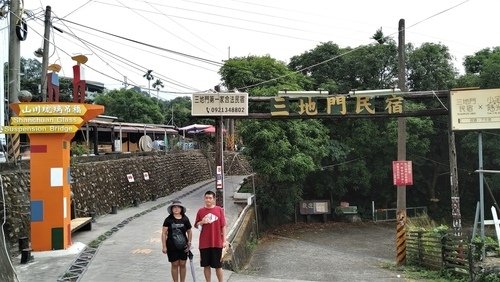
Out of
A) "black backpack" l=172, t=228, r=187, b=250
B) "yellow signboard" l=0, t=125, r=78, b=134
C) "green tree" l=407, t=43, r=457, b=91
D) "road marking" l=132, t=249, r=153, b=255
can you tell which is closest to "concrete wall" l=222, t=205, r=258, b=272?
"road marking" l=132, t=249, r=153, b=255

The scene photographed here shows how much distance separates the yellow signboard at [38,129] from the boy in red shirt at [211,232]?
3930 mm

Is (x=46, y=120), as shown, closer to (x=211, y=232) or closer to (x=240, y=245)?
(x=211, y=232)

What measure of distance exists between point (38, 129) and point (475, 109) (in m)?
9.83

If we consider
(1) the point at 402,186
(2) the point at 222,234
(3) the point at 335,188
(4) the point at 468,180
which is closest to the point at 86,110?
(2) the point at 222,234

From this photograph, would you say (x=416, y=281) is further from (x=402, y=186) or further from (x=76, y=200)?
(x=76, y=200)

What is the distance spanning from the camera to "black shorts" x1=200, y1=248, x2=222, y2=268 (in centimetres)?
645

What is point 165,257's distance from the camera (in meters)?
9.13

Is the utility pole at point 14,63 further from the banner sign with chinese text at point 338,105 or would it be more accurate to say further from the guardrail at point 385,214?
the guardrail at point 385,214

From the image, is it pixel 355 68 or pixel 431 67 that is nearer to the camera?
pixel 431 67

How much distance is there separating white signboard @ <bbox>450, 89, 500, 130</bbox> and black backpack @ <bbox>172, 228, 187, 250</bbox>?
7.80m

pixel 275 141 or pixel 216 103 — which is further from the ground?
pixel 216 103

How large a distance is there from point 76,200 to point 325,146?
1352 centimetres

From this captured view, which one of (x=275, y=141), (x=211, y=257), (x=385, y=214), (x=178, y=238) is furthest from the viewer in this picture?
(x=385, y=214)

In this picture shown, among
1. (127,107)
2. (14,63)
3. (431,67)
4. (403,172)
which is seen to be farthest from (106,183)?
(127,107)
